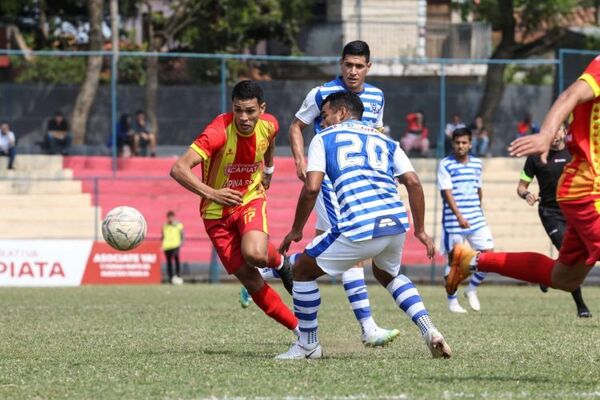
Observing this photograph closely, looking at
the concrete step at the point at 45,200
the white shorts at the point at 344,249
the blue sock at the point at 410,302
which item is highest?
the white shorts at the point at 344,249

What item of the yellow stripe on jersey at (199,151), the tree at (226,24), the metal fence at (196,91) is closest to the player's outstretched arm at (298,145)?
the yellow stripe on jersey at (199,151)

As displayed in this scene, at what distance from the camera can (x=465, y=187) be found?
1617 centimetres

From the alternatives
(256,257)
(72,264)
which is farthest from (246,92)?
(72,264)

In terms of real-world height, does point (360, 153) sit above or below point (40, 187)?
above

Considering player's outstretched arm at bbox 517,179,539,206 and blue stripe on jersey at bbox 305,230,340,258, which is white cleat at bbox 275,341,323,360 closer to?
blue stripe on jersey at bbox 305,230,340,258

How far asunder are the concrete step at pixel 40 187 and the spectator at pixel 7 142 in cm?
52

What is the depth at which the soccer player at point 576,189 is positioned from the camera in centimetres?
693

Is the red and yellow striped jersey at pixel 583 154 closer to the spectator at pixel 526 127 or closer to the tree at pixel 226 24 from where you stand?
the spectator at pixel 526 127

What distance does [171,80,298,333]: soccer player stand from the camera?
941 centimetres

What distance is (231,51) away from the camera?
3722 centimetres

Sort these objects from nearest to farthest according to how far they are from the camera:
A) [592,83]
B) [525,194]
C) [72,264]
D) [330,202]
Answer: [592,83] < [330,202] < [525,194] < [72,264]

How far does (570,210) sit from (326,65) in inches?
750

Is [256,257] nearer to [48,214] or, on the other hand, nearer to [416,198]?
[416,198]

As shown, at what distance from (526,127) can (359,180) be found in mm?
20309
